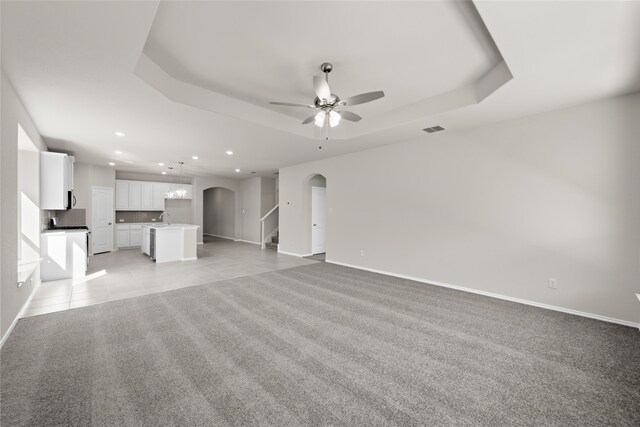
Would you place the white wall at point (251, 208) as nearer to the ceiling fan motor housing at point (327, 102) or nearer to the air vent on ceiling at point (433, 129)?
the air vent on ceiling at point (433, 129)

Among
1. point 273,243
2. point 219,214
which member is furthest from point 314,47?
point 219,214

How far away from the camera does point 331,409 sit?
1.81 m

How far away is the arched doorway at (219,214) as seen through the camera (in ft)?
40.3

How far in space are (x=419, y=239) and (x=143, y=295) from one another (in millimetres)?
4984

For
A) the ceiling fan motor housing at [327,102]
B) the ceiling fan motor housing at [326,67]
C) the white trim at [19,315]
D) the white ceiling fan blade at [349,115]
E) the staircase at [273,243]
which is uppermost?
the ceiling fan motor housing at [326,67]

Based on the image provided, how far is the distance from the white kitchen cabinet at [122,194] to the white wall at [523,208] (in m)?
8.40

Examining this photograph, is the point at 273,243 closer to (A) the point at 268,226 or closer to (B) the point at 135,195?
(A) the point at 268,226

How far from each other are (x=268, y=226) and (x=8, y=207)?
7550 millimetres

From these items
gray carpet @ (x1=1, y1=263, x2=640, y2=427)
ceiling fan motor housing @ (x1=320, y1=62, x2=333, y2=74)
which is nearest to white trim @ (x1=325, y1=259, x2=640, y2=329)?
gray carpet @ (x1=1, y1=263, x2=640, y2=427)

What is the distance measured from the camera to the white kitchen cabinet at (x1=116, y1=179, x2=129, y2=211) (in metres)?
8.99

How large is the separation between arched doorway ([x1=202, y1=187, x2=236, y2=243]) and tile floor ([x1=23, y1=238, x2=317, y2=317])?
4064 mm

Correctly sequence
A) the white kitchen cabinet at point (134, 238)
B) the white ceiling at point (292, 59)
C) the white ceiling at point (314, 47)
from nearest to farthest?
the white ceiling at point (292, 59), the white ceiling at point (314, 47), the white kitchen cabinet at point (134, 238)

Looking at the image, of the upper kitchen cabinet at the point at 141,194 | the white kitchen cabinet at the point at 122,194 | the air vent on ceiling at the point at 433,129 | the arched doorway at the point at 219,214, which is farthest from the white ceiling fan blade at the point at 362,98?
the arched doorway at the point at 219,214

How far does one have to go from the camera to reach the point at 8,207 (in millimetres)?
2867
